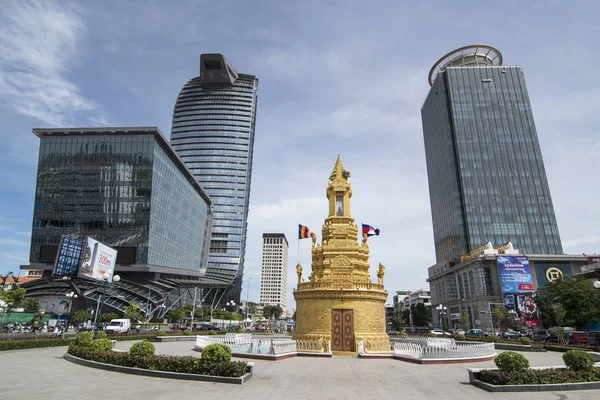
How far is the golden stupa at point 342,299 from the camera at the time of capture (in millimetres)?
28500

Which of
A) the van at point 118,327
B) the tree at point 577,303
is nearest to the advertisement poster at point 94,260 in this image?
the van at point 118,327

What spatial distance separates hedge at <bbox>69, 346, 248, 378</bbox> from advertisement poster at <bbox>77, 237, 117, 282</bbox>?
42497 millimetres

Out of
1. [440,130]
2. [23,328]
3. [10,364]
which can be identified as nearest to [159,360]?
[10,364]

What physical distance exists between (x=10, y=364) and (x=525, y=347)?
40379 mm

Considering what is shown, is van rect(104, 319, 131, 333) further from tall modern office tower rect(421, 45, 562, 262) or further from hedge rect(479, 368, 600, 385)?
tall modern office tower rect(421, 45, 562, 262)

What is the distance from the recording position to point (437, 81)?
4656 inches

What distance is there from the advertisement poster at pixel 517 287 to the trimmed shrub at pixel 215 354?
239 ft

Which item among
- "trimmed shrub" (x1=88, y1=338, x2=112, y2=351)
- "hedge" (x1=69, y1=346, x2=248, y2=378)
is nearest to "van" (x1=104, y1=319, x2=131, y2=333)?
"trimmed shrub" (x1=88, y1=338, x2=112, y2=351)

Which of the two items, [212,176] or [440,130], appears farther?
[212,176]

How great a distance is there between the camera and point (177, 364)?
16.3m

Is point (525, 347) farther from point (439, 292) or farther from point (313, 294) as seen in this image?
point (439, 292)

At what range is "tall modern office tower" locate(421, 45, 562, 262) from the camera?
96250 millimetres

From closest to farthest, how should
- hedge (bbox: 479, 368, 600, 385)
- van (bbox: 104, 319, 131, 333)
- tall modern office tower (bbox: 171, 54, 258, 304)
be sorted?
hedge (bbox: 479, 368, 600, 385) < van (bbox: 104, 319, 131, 333) < tall modern office tower (bbox: 171, 54, 258, 304)

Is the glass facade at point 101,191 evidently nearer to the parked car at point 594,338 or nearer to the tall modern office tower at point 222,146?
the tall modern office tower at point 222,146
